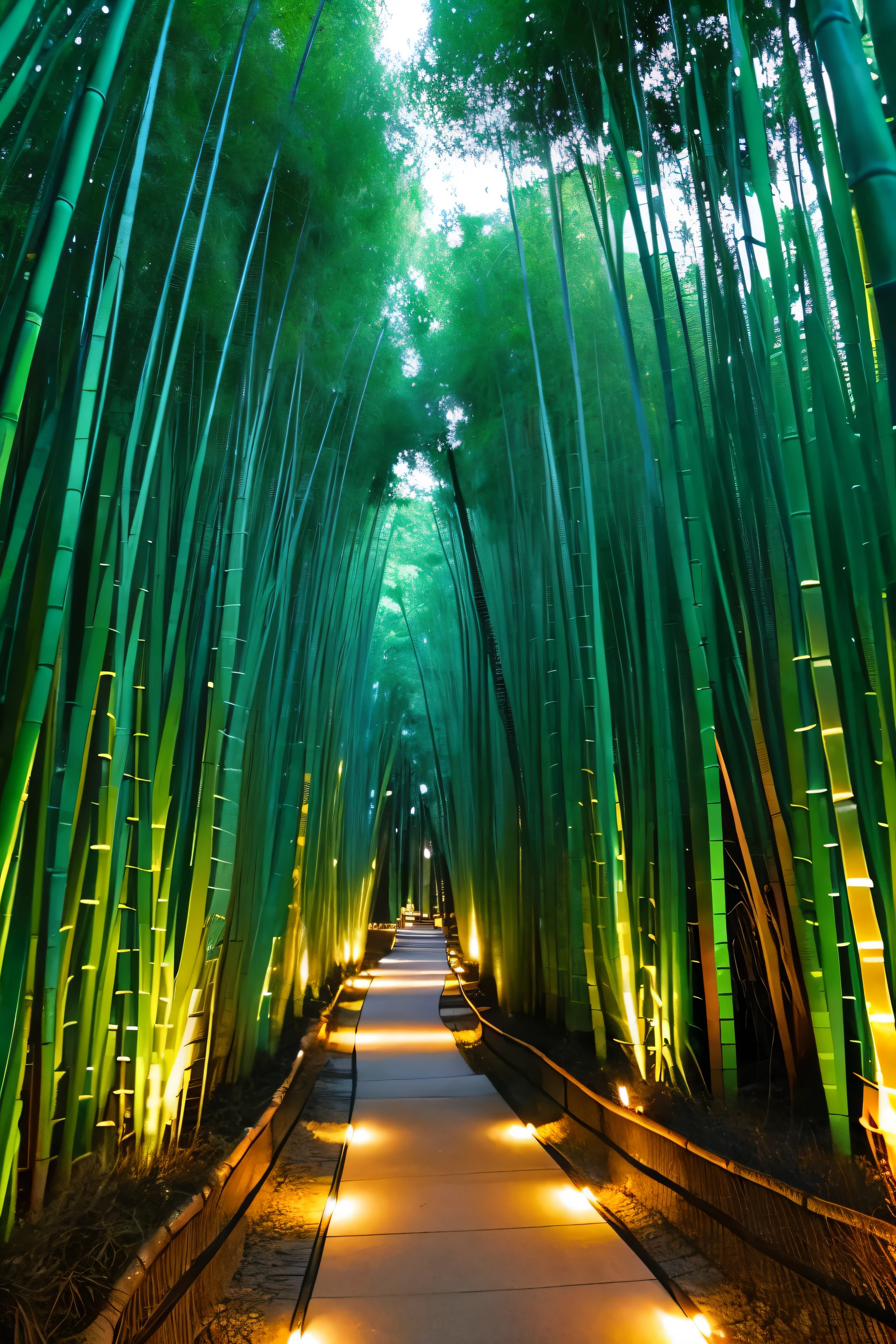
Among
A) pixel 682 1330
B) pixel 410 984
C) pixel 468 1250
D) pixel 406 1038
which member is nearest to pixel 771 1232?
pixel 682 1330

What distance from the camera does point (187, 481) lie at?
65.6 inches

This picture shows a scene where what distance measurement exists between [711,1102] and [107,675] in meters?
1.45

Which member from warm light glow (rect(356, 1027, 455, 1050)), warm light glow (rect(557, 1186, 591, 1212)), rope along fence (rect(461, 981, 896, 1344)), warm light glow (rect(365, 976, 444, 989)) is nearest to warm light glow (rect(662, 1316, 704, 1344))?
rope along fence (rect(461, 981, 896, 1344))

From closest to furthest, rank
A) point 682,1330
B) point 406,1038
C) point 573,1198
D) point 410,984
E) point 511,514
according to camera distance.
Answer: point 682,1330, point 573,1198, point 511,514, point 406,1038, point 410,984

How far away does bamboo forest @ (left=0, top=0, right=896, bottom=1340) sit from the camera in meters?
1.08

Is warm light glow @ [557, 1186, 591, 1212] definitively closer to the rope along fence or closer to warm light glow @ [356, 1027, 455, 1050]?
the rope along fence

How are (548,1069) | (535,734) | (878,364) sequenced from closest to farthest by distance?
(878,364)
(548,1069)
(535,734)

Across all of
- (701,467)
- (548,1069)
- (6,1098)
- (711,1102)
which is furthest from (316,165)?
(548,1069)

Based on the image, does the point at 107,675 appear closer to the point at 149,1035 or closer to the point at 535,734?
the point at 149,1035

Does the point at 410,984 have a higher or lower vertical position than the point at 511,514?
lower

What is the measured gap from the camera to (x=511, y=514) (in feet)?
9.78

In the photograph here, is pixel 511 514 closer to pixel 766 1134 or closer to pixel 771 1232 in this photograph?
pixel 766 1134

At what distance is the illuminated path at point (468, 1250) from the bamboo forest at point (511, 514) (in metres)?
0.30

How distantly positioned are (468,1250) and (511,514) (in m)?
2.32
